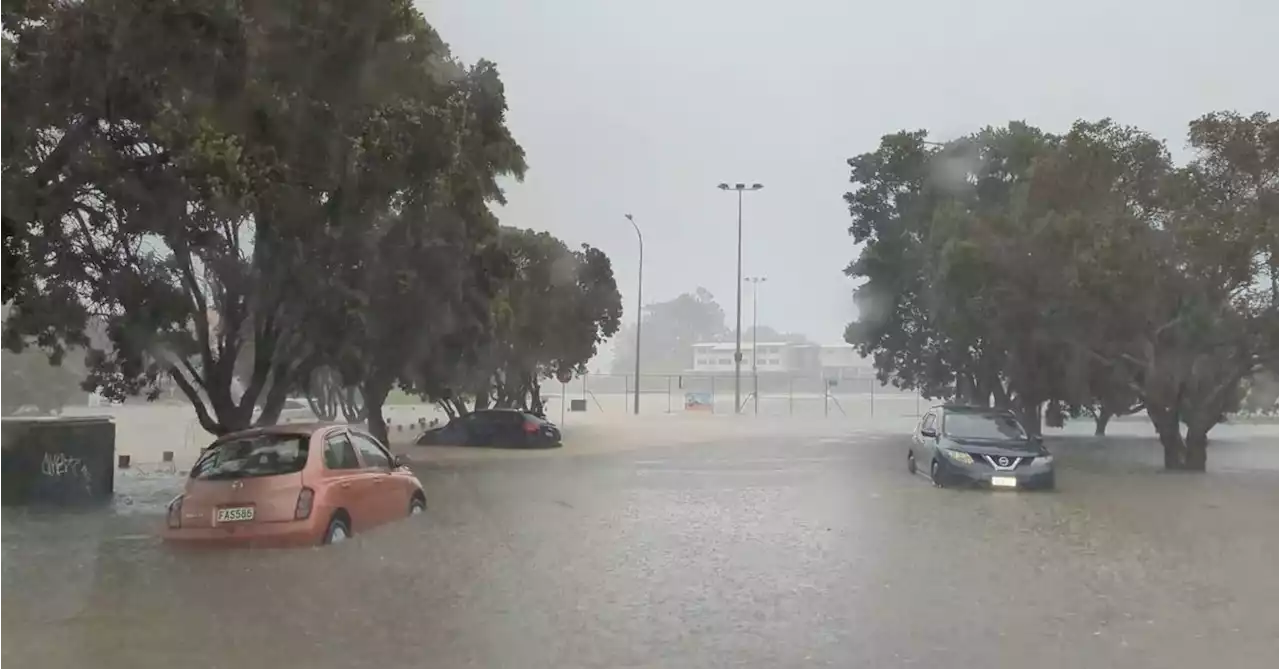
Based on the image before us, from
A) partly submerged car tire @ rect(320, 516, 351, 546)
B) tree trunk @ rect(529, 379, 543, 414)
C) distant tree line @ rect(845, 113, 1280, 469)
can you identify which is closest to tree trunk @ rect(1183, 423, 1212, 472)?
distant tree line @ rect(845, 113, 1280, 469)

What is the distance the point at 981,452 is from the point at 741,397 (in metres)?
51.5

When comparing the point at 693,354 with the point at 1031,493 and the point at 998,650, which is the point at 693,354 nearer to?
the point at 1031,493

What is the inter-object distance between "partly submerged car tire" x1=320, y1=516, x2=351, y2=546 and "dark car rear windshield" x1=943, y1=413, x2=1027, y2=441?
11500mm

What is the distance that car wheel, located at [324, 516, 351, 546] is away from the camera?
41.1ft

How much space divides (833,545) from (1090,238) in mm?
12836

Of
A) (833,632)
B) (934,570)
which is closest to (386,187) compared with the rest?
(934,570)

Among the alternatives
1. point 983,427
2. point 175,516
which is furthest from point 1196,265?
point 175,516

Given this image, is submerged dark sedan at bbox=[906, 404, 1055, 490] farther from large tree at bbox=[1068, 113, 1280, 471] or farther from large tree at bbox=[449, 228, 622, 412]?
large tree at bbox=[449, 228, 622, 412]

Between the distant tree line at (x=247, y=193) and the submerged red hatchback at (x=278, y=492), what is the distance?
2639mm

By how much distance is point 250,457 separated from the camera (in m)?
12.8

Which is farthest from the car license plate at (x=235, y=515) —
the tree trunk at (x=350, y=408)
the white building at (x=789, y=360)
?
the white building at (x=789, y=360)

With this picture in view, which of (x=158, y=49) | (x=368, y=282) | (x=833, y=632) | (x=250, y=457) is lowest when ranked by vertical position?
(x=833, y=632)

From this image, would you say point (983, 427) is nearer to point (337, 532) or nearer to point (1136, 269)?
point (1136, 269)

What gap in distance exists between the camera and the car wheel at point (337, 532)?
12531mm
